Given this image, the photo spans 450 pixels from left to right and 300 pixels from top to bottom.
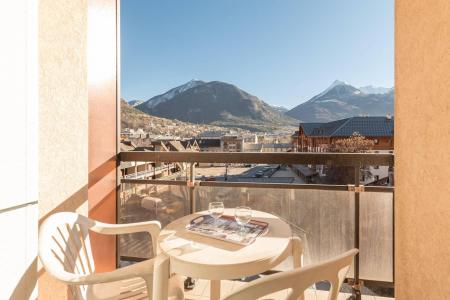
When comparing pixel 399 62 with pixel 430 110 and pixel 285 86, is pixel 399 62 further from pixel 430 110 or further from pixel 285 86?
pixel 285 86

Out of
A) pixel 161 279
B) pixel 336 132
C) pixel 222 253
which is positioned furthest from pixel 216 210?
pixel 336 132

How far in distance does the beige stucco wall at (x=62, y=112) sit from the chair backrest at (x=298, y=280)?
5.08 ft

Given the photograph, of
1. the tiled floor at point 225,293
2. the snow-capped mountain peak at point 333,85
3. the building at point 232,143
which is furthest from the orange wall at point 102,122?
the snow-capped mountain peak at point 333,85

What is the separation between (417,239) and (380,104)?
141 centimetres

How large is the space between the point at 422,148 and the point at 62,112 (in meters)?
2.32

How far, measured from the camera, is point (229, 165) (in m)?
2.38

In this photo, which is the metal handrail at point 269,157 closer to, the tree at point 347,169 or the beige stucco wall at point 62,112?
the tree at point 347,169

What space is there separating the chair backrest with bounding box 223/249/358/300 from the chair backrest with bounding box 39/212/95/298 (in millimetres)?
950

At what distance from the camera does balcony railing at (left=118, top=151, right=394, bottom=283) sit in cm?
217

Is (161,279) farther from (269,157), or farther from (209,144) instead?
(209,144)

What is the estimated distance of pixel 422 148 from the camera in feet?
4.70

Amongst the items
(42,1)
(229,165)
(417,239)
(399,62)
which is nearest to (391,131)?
(399,62)

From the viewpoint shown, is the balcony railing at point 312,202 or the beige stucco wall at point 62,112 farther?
the balcony railing at point 312,202

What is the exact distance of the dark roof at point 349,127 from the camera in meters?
2.27
